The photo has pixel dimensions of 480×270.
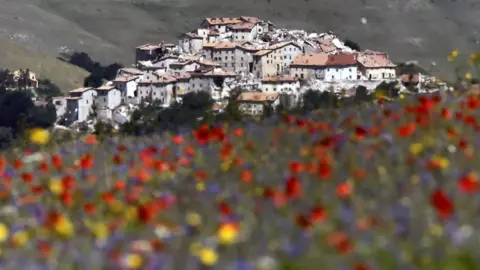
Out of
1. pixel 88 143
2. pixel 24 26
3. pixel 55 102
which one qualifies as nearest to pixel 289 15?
pixel 24 26

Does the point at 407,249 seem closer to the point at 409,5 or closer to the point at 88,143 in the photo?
the point at 88,143

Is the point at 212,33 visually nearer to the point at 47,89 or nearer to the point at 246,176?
the point at 47,89

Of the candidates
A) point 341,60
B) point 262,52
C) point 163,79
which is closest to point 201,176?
point 163,79

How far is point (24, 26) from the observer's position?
13488cm

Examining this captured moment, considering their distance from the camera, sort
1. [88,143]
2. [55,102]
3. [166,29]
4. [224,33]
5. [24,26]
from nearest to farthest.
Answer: [88,143] < [55,102] < [224,33] < [24,26] < [166,29]

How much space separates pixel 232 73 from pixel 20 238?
268 ft

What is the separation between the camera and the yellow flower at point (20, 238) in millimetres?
4387

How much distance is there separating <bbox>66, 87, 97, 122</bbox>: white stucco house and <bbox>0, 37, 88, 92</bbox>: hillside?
68.5 ft

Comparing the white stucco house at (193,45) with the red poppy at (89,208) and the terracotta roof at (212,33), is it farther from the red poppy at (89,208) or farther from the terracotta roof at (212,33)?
the red poppy at (89,208)

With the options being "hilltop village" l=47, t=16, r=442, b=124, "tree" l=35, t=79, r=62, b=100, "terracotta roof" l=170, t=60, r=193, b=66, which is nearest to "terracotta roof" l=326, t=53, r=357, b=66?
"hilltop village" l=47, t=16, r=442, b=124

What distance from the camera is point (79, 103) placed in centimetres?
8356

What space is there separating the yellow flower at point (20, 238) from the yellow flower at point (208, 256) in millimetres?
1079

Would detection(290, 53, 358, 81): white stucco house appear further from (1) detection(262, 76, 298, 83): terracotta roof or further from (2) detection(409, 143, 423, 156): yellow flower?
(2) detection(409, 143, 423, 156): yellow flower

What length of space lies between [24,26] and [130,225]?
5302 inches
